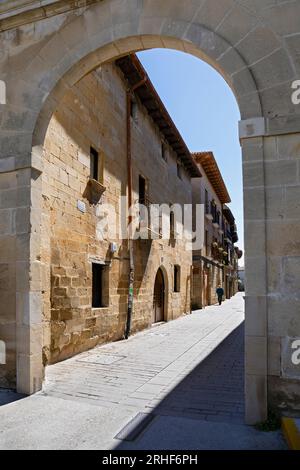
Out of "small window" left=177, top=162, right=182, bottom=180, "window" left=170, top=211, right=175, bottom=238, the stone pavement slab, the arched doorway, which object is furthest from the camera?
"small window" left=177, top=162, right=182, bottom=180

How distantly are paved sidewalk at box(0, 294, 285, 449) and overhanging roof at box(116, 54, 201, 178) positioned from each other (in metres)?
6.81

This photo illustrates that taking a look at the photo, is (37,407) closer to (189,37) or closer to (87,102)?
(189,37)

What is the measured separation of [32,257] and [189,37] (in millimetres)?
3075

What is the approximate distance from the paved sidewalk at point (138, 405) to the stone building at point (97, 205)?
0.85 meters

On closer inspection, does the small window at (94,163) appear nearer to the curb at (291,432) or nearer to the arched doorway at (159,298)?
the arched doorway at (159,298)

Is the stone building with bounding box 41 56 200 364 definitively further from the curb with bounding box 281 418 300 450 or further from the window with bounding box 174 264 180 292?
the curb with bounding box 281 418 300 450

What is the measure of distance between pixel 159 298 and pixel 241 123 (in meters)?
9.68

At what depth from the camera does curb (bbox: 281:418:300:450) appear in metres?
2.90

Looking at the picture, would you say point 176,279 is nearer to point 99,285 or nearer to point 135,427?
point 99,285

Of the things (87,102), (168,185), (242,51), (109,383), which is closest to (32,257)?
(109,383)

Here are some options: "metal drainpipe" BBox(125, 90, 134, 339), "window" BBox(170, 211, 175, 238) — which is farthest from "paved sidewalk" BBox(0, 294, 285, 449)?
"window" BBox(170, 211, 175, 238)

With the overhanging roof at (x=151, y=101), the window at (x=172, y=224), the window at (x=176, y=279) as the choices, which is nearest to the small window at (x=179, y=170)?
the overhanging roof at (x=151, y=101)
